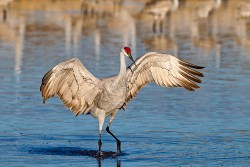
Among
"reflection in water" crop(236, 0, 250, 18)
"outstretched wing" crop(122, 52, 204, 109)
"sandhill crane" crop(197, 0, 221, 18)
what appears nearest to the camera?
"outstretched wing" crop(122, 52, 204, 109)

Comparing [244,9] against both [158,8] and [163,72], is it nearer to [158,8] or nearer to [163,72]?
[158,8]

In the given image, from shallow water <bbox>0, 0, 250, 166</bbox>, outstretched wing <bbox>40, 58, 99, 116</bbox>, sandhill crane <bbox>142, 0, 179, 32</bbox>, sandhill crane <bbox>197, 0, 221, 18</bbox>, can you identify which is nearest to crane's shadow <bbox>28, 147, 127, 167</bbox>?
shallow water <bbox>0, 0, 250, 166</bbox>

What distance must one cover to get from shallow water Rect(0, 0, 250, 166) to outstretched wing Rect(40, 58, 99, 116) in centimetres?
58

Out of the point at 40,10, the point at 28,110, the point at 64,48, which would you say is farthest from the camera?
the point at 40,10

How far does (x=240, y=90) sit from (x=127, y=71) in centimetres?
525

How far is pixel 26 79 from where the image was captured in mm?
17484

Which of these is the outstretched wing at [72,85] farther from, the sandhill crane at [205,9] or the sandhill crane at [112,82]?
the sandhill crane at [205,9]

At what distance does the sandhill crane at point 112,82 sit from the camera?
36.8ft

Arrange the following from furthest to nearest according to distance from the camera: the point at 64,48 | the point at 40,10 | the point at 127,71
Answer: the point at 40,10 → the point at 64,48 → the point at 127,71

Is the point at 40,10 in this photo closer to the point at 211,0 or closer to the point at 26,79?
the point at 211,0

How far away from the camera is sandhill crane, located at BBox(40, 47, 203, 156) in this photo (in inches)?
442

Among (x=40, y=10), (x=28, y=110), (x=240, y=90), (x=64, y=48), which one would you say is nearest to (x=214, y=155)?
(x=28, y=110)

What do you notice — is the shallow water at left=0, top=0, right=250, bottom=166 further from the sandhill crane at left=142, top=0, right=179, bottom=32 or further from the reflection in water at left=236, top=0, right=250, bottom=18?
the reflection in water at left=236, top=0, right=250, bottom=18

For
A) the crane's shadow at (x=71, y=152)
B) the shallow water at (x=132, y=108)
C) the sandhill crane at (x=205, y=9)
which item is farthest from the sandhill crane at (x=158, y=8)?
the crane's shadow at (x=71, y=152)
